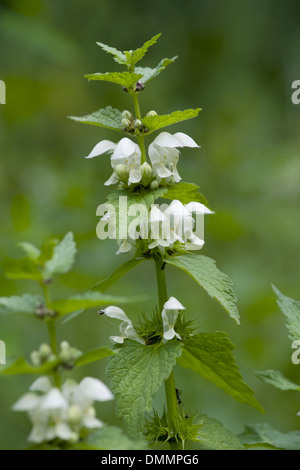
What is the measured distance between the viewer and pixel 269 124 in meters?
5.61

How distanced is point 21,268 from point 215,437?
78 centimetres

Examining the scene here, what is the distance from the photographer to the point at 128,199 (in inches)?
58.7

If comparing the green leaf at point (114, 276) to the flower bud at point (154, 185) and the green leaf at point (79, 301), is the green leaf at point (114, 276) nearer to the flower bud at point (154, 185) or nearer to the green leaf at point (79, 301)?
the flower bud at point (154, 185)

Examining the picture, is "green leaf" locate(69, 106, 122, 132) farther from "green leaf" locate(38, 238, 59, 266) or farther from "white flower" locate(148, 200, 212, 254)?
"green leaf" locate(38, 238, 59, 266)

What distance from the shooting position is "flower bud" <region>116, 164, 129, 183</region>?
5.04 ft

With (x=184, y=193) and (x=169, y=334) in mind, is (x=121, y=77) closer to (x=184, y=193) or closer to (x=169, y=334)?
(x=184, y=193)

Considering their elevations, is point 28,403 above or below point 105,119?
below

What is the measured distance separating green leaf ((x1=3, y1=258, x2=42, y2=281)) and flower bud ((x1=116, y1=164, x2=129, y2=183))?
48 centimetres

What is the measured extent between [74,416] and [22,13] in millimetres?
3893

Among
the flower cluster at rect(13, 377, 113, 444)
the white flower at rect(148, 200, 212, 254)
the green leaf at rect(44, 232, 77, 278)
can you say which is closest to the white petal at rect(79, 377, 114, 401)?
the flower cluster at rect(13, 377, 113, 444)
